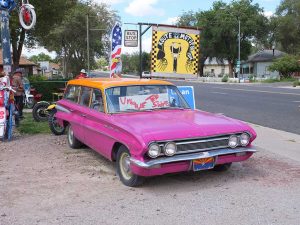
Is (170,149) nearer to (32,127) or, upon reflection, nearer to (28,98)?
(32,127)

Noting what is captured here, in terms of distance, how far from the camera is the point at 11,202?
5230 millimetres

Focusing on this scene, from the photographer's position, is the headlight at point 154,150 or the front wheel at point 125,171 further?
the front wheel at point 125,171

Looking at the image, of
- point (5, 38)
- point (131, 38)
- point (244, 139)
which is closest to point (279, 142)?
point (244, 139)

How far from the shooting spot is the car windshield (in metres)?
6.54

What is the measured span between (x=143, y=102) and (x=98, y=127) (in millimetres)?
833

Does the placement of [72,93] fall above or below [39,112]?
above

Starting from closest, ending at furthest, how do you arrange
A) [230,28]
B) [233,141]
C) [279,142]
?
1. [233,141]
2. [279,142]
3. [230,28]

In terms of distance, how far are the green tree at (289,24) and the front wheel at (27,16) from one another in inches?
2603

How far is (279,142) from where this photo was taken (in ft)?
29.8

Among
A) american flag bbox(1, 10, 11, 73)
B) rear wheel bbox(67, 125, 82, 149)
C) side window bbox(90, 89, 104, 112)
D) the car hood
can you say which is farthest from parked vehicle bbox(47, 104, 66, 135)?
the car hood

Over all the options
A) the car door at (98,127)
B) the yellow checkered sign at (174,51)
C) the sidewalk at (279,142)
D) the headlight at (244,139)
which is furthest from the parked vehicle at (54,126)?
the headlight at (244,139)

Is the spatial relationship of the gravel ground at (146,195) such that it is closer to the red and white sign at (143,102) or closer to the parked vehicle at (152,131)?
the parked vehicle at (152,131)

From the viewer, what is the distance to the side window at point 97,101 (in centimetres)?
666

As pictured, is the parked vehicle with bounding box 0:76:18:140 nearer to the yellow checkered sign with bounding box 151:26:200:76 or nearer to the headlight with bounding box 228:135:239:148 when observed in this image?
the yellow checkered sign with bounding box 151:26:200:76
